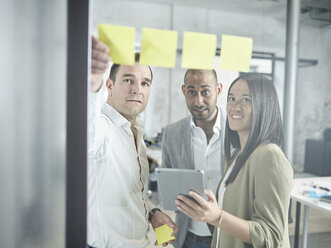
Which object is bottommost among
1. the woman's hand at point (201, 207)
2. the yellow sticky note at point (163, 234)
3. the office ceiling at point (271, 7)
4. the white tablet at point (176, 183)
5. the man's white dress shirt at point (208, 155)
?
the yellow sticky note at point (163, 234)

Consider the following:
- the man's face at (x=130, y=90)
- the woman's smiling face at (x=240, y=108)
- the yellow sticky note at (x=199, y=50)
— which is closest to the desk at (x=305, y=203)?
the woman's smiling face at (x=240, y=108)

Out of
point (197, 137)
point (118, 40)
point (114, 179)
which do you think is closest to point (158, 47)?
point (118, 40)

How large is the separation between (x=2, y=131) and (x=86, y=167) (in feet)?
1.17

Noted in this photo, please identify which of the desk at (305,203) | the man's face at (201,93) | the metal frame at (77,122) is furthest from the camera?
the desk at (305,203)

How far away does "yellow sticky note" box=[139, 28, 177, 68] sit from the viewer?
3.65 ft

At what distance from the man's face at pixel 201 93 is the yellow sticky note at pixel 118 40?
260 mm

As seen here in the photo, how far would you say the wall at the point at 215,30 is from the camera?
1.12 metres

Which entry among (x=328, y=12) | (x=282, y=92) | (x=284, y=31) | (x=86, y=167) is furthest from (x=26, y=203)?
(x=328, y=12)

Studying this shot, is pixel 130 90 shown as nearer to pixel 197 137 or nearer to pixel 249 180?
pixel 197 137

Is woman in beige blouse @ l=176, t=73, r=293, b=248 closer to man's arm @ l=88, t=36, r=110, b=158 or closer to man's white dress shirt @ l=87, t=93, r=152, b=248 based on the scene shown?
man's white dress shirt @ l=87, t=93, r=152, b=248

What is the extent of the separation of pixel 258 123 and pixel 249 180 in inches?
10.2

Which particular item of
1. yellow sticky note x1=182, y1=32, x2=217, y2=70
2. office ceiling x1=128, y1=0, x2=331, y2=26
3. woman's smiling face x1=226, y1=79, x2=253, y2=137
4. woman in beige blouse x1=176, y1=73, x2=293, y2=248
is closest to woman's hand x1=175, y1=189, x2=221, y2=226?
woman in beige blouse x1=176, y1=73, x2=293, y2=248

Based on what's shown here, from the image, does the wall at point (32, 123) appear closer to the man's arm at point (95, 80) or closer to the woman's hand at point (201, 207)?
the man's arm at point (95, 80)

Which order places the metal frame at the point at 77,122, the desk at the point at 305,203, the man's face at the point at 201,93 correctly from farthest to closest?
the desk at the point at 305,203, the man's face at the point at 201,93, the metal frame at the point at 77,122
